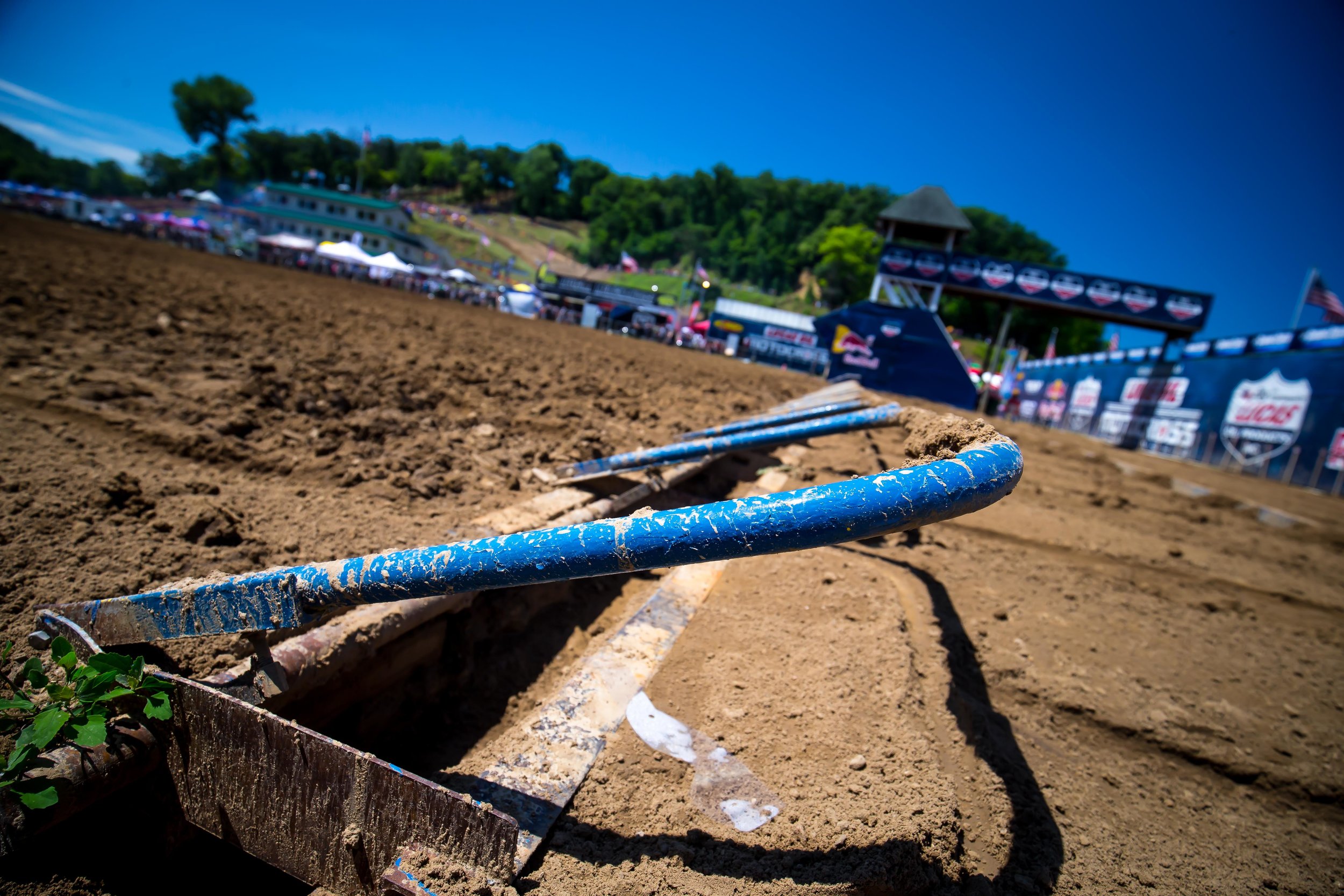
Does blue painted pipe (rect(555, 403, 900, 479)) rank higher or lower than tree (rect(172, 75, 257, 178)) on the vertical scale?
lower

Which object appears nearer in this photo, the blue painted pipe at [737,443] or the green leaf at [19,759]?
the green leaf at [19,759]

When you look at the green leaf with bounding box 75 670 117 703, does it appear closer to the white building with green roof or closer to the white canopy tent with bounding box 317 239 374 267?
the white canopy tent with bounding box 317 239 374 267

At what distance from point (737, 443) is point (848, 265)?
7261 cm

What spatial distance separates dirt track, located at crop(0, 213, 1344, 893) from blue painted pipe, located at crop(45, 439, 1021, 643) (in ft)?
1.58

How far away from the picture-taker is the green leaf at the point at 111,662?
48.7 inches

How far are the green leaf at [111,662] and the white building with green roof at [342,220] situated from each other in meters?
66.4

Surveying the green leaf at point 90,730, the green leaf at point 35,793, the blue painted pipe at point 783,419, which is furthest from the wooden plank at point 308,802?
the blue painted pipe at point 783,419

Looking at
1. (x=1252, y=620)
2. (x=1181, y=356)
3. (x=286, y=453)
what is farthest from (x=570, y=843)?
(x=1181, y=356)

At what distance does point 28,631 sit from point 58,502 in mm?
924

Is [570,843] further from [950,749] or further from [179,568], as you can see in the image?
[179,568]

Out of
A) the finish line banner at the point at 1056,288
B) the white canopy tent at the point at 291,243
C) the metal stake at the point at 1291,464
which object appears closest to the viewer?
the metal stake at the point at 1291,464

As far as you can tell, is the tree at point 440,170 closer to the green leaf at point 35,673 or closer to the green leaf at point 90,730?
the green leaf at point 35,673

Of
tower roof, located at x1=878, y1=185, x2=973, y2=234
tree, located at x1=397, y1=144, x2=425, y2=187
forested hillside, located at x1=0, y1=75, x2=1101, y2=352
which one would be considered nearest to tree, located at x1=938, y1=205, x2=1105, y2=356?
forested hillside, located at x1=0, y1=75, x2=1101, y2=352

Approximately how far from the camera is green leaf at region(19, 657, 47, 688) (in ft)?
3.90
